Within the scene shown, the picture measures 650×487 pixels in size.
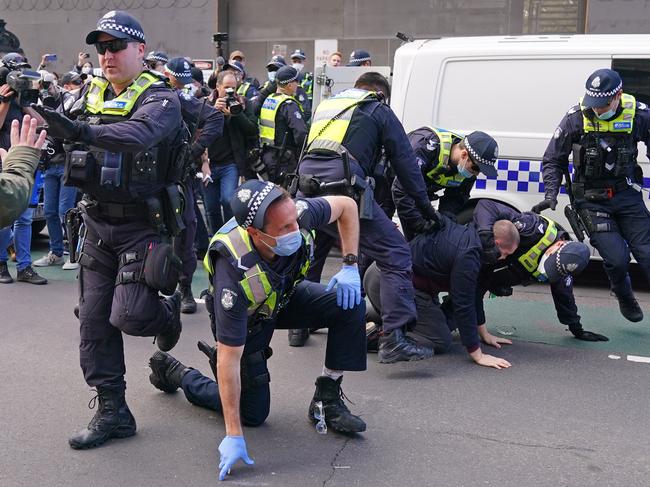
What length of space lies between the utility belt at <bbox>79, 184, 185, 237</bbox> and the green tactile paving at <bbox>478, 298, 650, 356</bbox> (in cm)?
253

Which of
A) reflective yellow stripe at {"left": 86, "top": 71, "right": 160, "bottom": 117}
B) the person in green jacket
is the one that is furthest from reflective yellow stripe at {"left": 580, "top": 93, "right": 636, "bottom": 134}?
the person in green jacket

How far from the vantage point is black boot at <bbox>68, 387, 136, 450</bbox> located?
360cm

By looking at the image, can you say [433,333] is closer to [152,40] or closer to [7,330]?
[7,330]

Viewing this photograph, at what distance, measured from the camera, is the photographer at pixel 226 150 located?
24.2 ft

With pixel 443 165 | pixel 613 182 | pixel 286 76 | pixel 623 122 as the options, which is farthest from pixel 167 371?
pixel 286 76

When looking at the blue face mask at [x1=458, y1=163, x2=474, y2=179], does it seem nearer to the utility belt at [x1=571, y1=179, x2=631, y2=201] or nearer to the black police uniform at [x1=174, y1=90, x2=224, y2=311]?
the utility belt at [x1=571, y1=179, x2=631, y2=201]

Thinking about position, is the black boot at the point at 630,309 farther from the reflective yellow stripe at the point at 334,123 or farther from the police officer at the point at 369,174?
the reflective yellow stripe at the point at 334,123

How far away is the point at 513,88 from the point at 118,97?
3600 millimetres

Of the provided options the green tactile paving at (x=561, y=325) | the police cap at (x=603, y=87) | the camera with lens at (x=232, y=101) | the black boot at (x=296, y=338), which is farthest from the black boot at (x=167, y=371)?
the camera with lens at (x=232, y=101)

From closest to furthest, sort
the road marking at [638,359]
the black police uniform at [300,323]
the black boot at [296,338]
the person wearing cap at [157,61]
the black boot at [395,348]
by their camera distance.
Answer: the black police uniform at [300,323] → the black boot at [395,348] → the road marking at [638,359] → the black boot at [296,338] → the person wearing cap at [157,61]

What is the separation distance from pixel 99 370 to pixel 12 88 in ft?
4.21

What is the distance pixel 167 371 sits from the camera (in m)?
4.18

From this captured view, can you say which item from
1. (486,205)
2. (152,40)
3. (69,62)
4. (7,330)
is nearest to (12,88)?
(7,330)

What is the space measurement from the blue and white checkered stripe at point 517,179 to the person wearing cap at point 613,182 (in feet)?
2.54
